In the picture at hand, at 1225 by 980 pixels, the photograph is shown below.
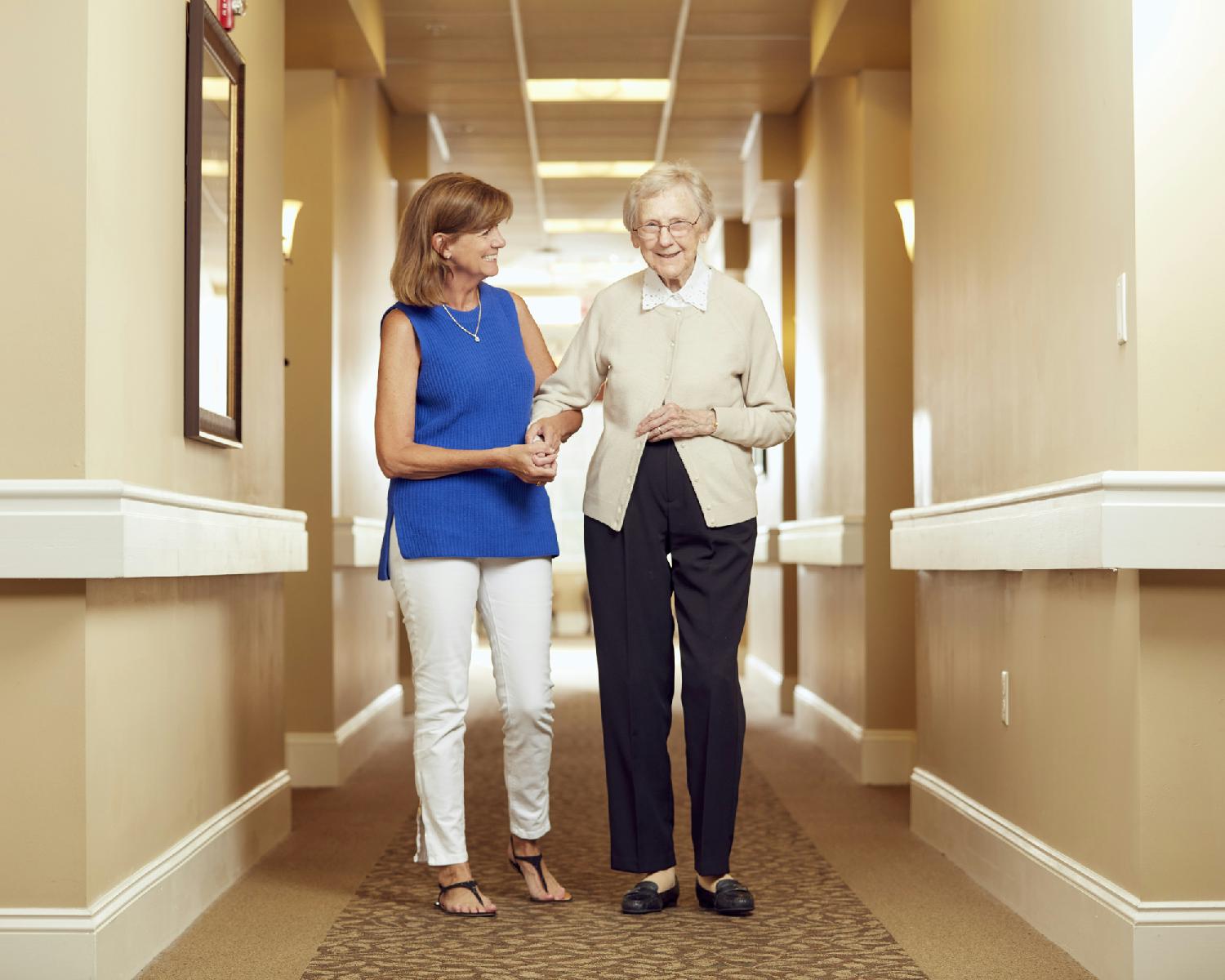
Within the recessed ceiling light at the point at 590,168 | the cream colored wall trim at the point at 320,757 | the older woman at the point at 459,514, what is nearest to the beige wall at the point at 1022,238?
the older woman at the point at 459,514

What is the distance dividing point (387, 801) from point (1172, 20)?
11.1 feet

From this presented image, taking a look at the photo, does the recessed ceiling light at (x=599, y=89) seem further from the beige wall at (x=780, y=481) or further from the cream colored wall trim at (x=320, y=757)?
the cream colored wall trim at (x=320, y=757)

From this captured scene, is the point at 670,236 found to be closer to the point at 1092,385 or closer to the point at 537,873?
the point at 1092,385

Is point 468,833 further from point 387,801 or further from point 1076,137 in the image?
point 1076,137

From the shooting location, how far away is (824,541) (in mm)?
5863

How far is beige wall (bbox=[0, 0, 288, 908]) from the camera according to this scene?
2453mm

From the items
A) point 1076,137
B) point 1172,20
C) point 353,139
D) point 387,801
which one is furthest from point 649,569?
point 353,139

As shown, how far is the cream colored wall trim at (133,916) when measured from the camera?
2438 mm

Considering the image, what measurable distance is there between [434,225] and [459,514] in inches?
25.3

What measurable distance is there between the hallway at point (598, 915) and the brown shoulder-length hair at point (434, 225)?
4.49 feet

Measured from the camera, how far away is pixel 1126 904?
2516 mm

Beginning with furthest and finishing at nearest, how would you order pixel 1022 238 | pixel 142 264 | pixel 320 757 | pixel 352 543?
pixel 352 543
pixel 320 757
pixel 1022 238
pixel 142 264

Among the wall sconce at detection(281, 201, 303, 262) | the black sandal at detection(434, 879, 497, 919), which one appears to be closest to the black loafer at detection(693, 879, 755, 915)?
the black sandal at detection(434, 879, 497, 919)

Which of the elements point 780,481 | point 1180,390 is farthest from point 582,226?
point 1180,390
